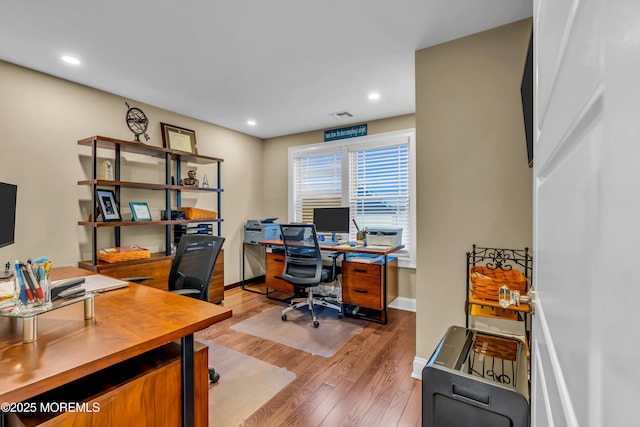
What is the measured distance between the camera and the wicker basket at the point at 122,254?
287 centimetres

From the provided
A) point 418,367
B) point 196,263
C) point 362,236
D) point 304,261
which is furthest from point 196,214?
point 418,367

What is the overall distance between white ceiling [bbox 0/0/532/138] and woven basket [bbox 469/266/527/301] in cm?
163

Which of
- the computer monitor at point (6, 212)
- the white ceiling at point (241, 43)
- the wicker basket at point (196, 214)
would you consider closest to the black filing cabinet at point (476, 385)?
the white ceiling at point (241, 43)

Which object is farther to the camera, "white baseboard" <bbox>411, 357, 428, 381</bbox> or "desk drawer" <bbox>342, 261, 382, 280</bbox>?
"desk drawer" <bbox>342, 261, 382, 280</bbox>

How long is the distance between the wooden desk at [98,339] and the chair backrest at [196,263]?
62 cm

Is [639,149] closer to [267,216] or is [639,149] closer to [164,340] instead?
[164,340]

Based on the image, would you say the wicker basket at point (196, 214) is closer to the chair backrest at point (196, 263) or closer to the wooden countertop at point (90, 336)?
the chair backrest at point (196, 263)

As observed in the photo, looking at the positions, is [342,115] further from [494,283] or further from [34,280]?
[34,280]

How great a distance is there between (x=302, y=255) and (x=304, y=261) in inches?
3.2

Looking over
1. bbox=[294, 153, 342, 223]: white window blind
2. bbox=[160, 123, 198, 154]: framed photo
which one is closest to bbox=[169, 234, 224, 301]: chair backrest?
bbox=[160, 123, 198, 154]: framed photo

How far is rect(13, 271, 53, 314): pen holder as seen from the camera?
1062 mm

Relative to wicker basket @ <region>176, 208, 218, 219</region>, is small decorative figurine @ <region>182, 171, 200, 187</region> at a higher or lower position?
higher

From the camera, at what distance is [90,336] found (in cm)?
107

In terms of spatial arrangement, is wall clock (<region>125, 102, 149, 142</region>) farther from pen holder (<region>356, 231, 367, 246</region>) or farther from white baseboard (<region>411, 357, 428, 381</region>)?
white baseboard (<region>411, 357, 428, 381</region>)
